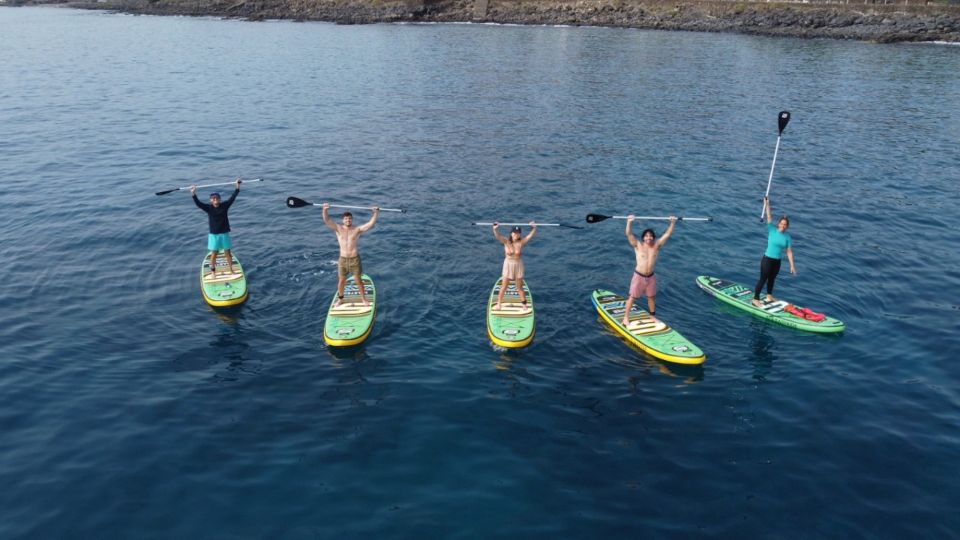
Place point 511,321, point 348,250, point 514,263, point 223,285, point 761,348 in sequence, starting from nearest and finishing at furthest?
point 761,348 → point 511,321 → point 348,250 → point 514,263 → point 223,285

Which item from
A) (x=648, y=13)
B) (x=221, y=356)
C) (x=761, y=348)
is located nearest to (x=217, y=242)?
(x=221, y=356)

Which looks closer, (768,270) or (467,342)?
(467,342)

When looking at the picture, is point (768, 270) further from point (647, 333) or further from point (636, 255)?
point (647, 333)

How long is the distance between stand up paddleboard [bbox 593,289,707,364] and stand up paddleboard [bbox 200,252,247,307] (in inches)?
434

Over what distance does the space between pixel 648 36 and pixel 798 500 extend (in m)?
86.3

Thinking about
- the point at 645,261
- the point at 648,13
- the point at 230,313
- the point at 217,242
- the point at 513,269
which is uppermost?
the point at 648,13

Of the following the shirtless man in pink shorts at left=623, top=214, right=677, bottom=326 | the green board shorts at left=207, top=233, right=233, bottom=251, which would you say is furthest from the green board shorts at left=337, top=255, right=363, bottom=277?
the shirtless man in pink shorts at left=623, top=214, right=677, bottom=326

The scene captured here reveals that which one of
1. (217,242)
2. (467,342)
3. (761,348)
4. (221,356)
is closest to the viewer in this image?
(221,356)

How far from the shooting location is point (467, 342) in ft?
61.9

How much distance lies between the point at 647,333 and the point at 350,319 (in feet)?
27.5

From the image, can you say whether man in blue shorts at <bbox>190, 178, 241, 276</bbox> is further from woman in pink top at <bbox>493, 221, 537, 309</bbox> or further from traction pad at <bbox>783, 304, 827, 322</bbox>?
traction pad at <bbox>783, 304, 827, 322</bbox>

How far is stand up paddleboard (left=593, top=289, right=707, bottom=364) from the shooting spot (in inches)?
689

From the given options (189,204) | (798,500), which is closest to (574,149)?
(189,204)

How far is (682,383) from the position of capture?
16.9 metres
